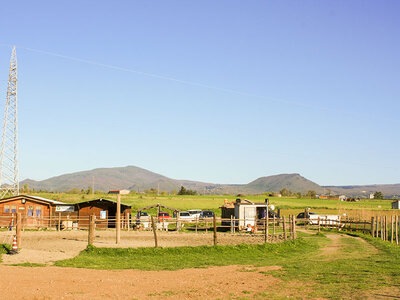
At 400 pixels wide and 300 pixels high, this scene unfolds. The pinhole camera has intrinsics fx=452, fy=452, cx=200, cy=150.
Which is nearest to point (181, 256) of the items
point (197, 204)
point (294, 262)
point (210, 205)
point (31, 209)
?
point (294, 262)

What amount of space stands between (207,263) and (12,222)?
26751 mm

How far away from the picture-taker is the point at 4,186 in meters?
58.0

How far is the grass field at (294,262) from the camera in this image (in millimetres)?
13914

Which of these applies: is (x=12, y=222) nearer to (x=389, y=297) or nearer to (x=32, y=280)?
(x=32, y=280)

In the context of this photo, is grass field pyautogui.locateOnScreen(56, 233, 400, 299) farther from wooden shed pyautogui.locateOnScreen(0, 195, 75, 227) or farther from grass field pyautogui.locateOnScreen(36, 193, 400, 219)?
grass field pyautogui.locateOnScreen(36, 193, 400, 219)

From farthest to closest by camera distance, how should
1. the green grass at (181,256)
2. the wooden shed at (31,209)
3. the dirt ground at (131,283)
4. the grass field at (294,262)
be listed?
the wooden shed at (31,209) → the green grass at (181,256) → the grass field at (294,262) → the dirt ground at (131,283)

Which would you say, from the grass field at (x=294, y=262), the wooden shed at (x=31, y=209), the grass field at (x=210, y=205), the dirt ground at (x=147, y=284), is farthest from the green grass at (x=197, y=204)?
the dirt ground at (x=147, y=284)

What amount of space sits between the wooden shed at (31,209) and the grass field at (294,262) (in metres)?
23.6

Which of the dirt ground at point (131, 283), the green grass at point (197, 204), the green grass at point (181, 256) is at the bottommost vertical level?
the green grass at point (197, 204)

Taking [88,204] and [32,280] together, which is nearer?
[32,280]

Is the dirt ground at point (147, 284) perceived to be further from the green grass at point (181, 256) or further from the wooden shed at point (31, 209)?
the wooden shed at point (31, 209)

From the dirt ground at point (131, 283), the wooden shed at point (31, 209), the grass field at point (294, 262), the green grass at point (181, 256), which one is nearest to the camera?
the dirt ground at point (131, 283)

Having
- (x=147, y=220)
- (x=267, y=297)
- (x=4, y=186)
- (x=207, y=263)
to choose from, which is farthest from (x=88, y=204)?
(x=267, y=297)

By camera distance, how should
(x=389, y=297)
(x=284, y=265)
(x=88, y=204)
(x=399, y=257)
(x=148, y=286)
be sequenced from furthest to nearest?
(x=88, y=204)
(x=399, y=257)
(x=284, y=265)
(x=148, y=286)
(x=389, y=297)
